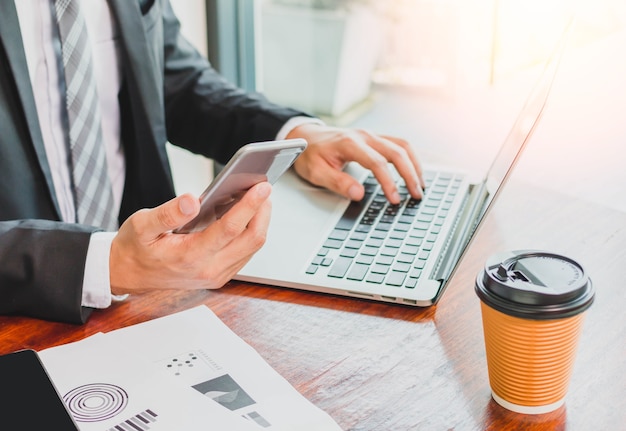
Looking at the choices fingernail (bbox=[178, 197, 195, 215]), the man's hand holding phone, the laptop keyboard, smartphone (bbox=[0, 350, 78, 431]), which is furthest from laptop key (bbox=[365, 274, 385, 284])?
smartphone (bbox=[0, 350, 78, 431])

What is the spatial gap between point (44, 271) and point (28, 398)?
286 mm

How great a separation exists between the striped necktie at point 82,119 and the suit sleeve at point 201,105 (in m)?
0.23

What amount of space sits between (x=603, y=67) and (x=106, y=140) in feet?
3.31

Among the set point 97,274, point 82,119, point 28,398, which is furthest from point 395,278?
point 82,119

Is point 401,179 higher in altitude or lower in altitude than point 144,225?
lower

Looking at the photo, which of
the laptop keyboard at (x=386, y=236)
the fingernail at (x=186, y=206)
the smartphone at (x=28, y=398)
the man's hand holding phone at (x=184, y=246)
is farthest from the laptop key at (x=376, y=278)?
the smartphone at (x=28, y=398)

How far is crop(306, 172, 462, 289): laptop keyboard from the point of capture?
3.21ft

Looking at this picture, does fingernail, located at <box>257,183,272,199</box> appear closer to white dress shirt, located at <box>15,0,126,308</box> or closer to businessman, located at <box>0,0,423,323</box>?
businessman, located at <box>0,0,423,323</box>

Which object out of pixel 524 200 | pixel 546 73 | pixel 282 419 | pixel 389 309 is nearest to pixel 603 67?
pixel 524 200

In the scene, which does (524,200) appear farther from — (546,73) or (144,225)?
(144,225)

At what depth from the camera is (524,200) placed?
4.00 feet

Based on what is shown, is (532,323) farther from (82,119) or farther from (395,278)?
(82,119)

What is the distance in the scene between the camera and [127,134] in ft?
4.62

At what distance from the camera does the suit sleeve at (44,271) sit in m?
0.89
